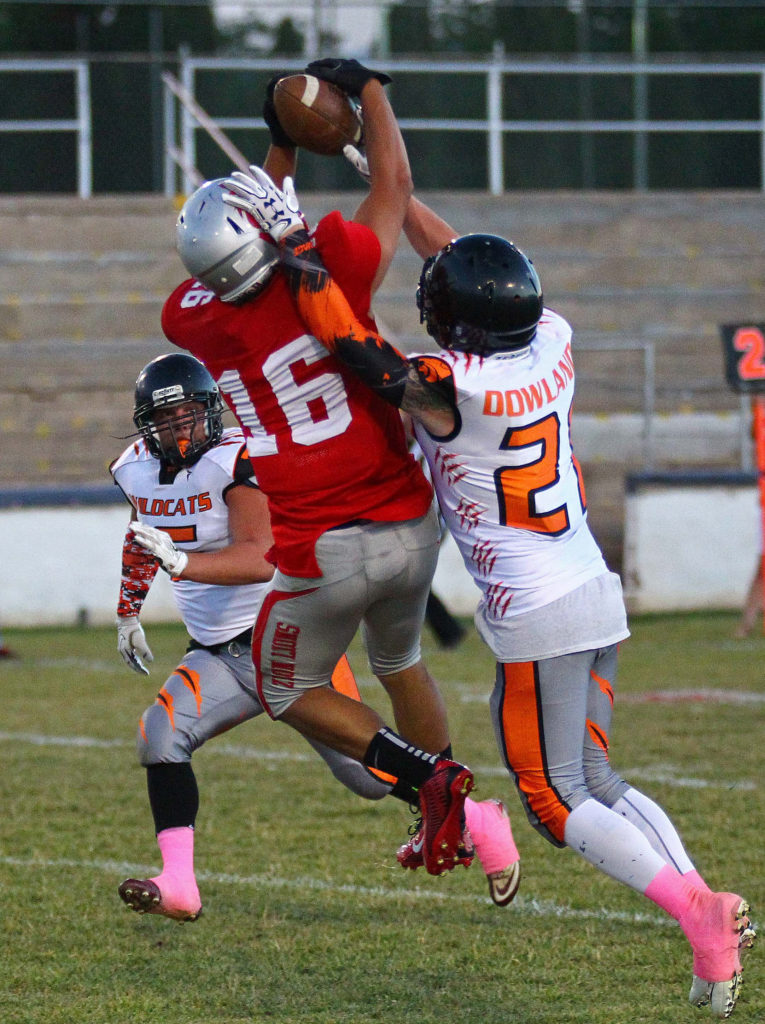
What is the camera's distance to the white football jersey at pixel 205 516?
4.52m

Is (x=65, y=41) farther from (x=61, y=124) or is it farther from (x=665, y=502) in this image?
(x=665, y=502)

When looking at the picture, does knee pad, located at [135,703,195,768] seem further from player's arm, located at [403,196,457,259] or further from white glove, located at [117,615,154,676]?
player's arm, located at [403,196,457,259]

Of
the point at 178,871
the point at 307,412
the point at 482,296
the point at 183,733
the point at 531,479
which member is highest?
the point at 482,296

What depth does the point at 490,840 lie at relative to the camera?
380 cm

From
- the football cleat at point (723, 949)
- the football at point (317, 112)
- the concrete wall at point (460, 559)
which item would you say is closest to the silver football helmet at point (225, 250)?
the football at point (317, 112)

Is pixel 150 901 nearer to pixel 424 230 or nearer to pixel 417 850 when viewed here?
pixel 417 850

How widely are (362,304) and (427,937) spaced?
1.86 m

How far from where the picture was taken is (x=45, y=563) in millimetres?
12539

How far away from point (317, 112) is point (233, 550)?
47.9 inches

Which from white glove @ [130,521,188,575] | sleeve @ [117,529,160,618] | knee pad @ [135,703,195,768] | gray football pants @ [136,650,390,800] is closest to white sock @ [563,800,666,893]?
gray football pants @ [136,650,390,800]

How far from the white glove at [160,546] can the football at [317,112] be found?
1.11 meters

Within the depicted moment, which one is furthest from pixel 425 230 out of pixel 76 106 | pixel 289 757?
pixel 76 106

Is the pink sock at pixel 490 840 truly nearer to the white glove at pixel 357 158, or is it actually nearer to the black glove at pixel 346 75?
the white glove at pixel 357 158

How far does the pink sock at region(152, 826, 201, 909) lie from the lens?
164 inches
